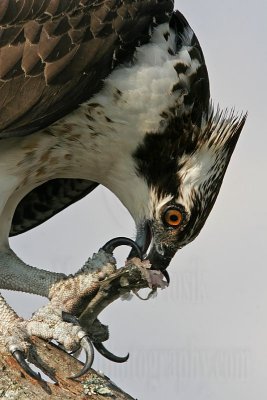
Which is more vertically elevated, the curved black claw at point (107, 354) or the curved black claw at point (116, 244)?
the curved black claw at point (116, 244)

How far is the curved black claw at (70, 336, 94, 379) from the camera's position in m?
6.54

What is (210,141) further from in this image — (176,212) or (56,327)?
(56,327)

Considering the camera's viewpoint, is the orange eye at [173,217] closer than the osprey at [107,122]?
No

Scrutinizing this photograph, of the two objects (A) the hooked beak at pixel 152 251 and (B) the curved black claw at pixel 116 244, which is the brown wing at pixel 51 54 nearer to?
(B) the curved black claw at pixel 116 244

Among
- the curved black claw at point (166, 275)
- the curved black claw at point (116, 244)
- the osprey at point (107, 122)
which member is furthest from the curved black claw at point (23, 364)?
the curved black claw at point (166, 275)

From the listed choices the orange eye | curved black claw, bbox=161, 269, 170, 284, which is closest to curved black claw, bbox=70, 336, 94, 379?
curved black claw, bbox=161, 269, 170, 284

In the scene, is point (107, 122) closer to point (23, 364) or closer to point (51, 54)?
point (51, 54)

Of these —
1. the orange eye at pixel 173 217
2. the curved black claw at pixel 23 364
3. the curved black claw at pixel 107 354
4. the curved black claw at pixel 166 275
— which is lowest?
the curved black claw at pixel 23 364

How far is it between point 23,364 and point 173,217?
222 centimetres

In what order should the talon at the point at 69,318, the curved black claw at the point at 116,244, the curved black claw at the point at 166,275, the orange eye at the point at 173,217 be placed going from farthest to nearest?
the orange eye at the point at 173,217
the curved black claw at the point at 166,275
the curved black claw at the point at 116,244
the talon at the point at 69,318

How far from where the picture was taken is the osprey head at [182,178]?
8.22 metres

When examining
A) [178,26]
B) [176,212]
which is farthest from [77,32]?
[176,212]

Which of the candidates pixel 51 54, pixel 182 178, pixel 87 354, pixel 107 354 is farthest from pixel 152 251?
pixel 51 54

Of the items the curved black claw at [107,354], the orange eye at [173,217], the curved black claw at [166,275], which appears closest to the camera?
the curved black claw at [107,354]
